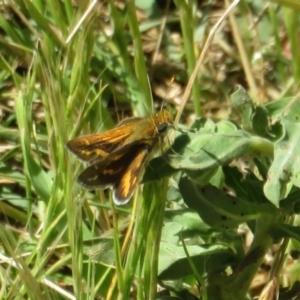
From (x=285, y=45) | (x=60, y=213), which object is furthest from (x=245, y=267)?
(x=285, y=45)

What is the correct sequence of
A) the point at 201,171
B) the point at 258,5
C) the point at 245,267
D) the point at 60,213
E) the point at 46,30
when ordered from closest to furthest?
the point at 201,171 → the point at 245,267 → the point at 60,213 → the point at 46,30 → the point at 258,5

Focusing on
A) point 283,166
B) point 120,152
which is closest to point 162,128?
point 120,152

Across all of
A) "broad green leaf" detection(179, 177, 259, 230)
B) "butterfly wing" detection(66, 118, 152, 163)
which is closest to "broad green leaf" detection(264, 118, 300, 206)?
"broad green leaf" detection(179, 177, 259, 230)

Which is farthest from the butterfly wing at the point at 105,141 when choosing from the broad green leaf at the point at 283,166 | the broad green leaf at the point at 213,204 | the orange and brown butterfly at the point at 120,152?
the broad green leaf at the point at 283,166

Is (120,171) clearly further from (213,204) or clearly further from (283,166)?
(283,166)

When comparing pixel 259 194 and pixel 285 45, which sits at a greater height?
pixel 285 45

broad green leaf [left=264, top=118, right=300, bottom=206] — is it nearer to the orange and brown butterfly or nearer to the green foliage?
the green foliage

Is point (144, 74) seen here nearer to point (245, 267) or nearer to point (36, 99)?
point (245, 267)

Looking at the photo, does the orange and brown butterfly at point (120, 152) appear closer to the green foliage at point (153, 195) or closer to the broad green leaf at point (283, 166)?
the green foliage at point (153, 195)
